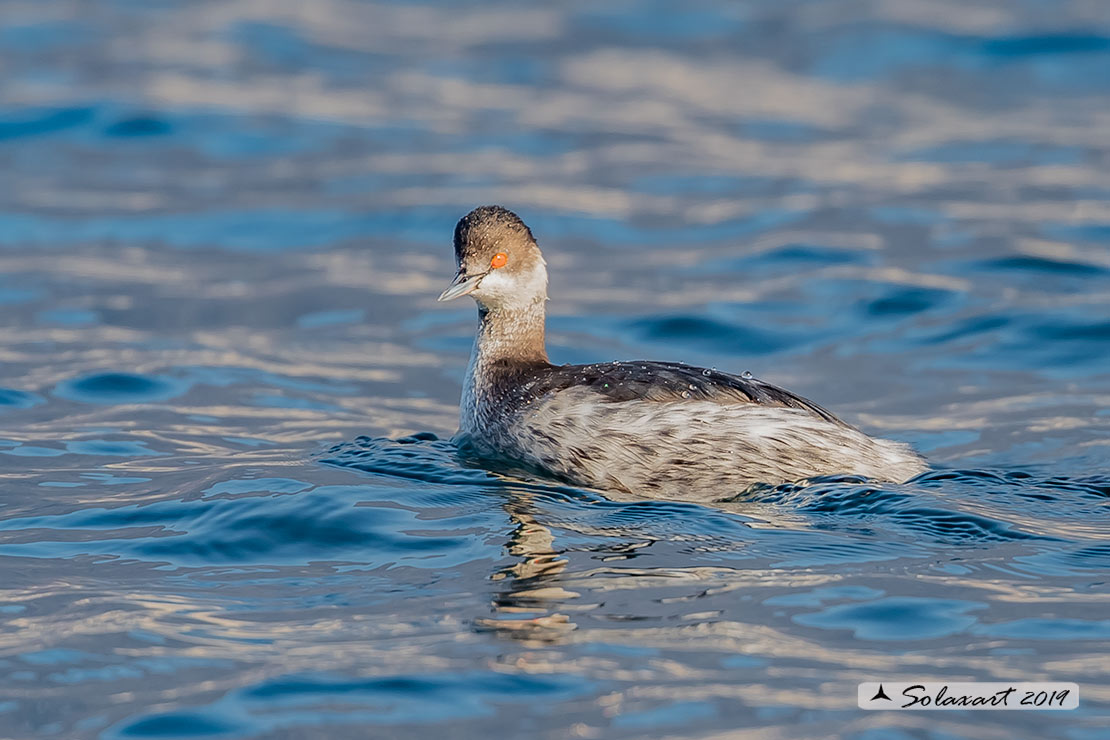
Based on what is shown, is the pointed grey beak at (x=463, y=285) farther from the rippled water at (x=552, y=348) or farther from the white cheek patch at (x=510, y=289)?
the rippled water at (x=552, y=348)

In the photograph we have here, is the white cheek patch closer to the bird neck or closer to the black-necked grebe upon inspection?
the bird neck

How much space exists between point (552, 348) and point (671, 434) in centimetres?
438

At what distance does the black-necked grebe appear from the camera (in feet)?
26.7

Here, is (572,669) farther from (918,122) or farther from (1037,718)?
(918,122)

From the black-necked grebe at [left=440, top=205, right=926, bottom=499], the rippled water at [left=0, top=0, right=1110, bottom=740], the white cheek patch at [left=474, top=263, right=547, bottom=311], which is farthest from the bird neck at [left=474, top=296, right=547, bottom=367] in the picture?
the rippled water at [left=0, top=0, right=1110, bottom=740]

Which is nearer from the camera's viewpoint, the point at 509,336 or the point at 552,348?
the point at 509,336

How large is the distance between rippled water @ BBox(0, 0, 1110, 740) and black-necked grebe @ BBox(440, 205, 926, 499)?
0.21 metres

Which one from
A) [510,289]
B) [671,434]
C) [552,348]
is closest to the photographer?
[671,434]

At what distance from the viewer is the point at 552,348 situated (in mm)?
12484

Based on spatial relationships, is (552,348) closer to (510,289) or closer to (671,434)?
(510,289)

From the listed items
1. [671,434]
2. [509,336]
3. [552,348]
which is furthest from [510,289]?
[552,348]

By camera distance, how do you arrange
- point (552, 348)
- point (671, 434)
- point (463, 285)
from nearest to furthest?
point (671, 434) < point (463, 285) < point (552, 348)

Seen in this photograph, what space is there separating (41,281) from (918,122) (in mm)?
10224

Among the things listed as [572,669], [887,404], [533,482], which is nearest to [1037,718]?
[572,669]
